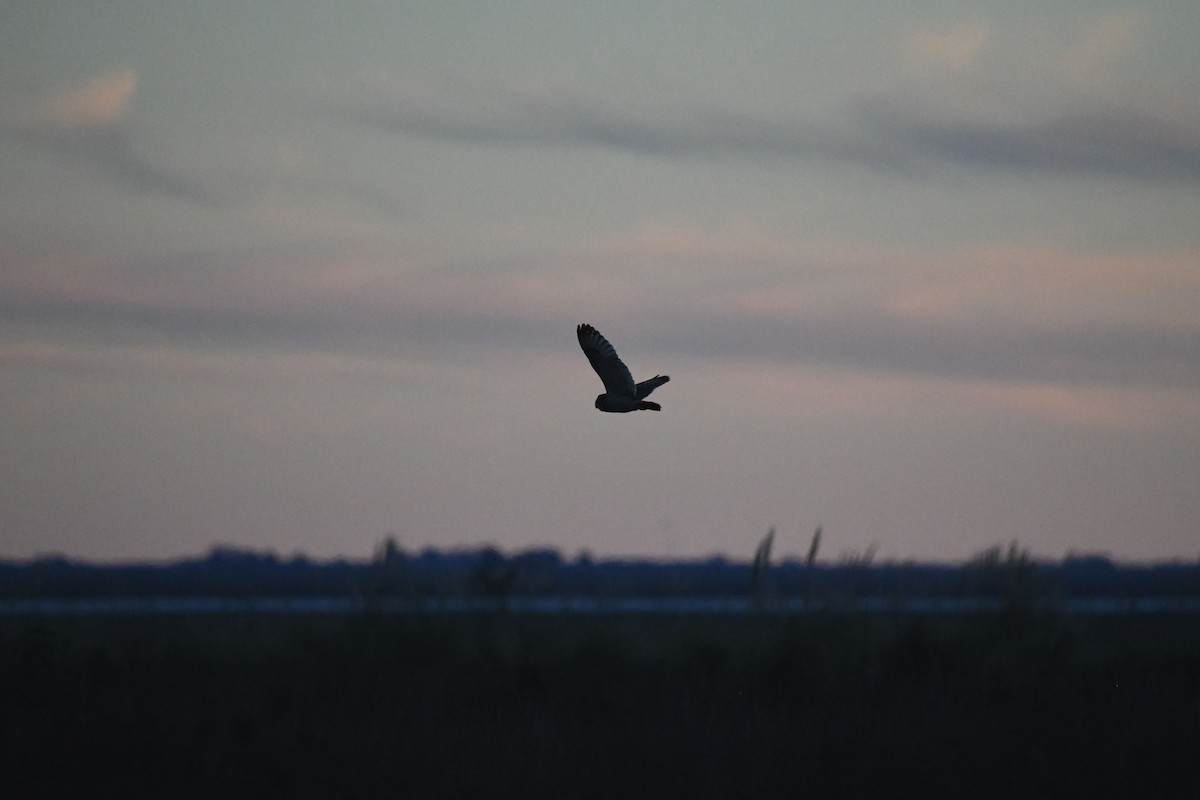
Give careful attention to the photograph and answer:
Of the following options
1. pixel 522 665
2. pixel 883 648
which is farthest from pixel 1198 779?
pixel 522 665

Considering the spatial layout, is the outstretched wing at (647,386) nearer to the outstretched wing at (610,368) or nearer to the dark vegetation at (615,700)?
the outstretched wing at (610,368)

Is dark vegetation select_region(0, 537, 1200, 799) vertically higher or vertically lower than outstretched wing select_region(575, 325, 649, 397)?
lower

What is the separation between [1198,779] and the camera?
43.7 feet

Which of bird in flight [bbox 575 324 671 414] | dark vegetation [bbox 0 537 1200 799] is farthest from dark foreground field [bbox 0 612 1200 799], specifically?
bird in flight [bbox 575 324 671 414]

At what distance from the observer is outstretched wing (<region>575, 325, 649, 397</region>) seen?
38.7 feet

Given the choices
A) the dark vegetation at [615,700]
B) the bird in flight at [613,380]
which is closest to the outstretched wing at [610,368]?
the bird in flight at [613,380]

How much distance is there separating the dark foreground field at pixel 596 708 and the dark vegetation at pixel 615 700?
0.13 feet

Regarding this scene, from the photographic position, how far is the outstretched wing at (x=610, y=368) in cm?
1178

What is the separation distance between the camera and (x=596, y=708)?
16578mm

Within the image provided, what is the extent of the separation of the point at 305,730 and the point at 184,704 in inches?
91.5

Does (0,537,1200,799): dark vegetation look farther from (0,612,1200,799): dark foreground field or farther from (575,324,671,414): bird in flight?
(575,324,671,414): bird in flight

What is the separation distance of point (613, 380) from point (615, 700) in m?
5.99

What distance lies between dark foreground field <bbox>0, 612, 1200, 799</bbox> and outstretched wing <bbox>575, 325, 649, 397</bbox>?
328cm

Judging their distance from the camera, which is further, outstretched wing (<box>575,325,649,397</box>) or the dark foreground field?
the dark foreground field
